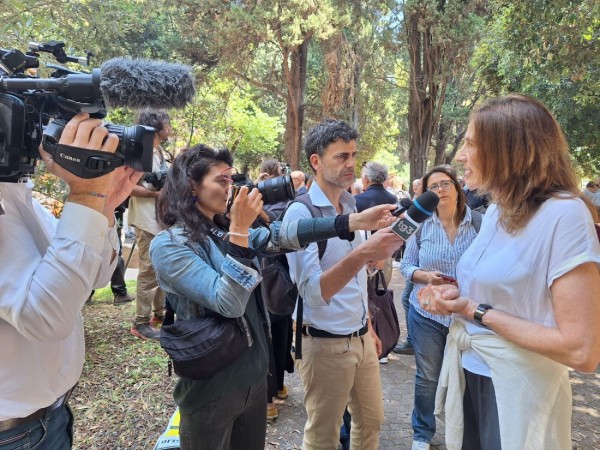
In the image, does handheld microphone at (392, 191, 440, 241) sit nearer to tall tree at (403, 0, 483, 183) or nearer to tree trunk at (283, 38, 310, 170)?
tree trunk at (283, 38, 310, 170)

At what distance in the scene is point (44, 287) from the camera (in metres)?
1.07

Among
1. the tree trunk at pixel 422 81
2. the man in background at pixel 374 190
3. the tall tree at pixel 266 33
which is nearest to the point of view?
the man in background at pixel 374 190

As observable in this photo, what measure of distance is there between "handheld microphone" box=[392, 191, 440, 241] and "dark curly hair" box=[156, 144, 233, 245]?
0.89m

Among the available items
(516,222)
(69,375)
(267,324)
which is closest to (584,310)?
(516,222)

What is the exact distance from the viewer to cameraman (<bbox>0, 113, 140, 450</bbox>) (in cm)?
107

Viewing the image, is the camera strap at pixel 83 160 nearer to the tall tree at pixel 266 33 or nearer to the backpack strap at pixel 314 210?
the backpack strap at pixel 314 210

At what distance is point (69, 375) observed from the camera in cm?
133

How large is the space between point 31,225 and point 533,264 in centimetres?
166

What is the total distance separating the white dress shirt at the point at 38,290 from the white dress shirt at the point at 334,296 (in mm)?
1173

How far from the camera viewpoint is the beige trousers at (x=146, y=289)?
458 cm

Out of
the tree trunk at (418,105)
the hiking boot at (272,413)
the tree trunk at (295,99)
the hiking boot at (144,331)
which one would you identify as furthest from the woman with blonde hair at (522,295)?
the tree trunk at (418,105)

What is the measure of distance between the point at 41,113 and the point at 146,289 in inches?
147

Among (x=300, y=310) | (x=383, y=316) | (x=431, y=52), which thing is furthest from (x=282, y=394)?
(x=431, y=52)

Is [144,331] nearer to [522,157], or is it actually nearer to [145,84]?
[145,84]
